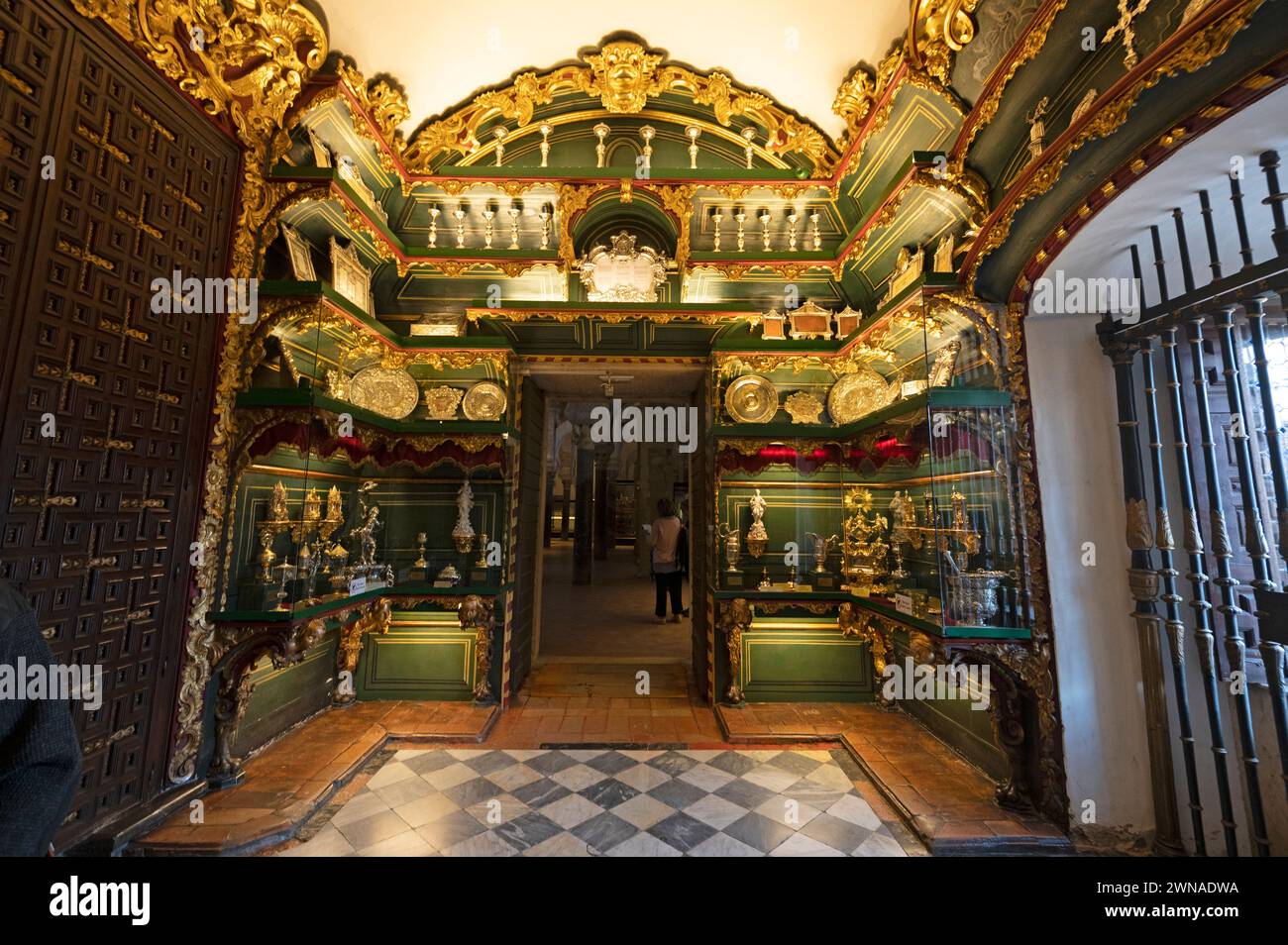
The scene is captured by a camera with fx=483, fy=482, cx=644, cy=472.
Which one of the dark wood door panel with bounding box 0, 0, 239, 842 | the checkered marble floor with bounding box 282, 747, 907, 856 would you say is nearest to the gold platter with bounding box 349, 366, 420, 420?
the dark wood door panel with bounding box 0, 0, 239, 842

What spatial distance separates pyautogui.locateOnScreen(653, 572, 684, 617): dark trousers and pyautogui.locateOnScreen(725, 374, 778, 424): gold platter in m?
4.09

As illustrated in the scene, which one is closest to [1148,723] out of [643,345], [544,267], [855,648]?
[855,648]

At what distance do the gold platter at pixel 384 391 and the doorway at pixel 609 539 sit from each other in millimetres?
1299

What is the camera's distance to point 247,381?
342cm

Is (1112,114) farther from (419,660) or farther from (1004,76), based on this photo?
(419,660)

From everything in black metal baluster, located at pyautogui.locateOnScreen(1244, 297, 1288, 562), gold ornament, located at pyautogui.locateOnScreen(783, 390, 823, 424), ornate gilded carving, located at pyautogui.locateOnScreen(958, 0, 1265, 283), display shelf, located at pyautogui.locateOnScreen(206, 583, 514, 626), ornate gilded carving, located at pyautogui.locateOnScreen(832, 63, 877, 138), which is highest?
ornate gilded carving, located at pyautogui.locateOnScreen(832, 63, 877, 138)

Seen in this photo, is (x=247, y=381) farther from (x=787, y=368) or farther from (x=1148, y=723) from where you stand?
(x=1148, y=723)

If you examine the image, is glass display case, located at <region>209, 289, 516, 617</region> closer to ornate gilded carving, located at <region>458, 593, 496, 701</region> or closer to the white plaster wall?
ornate gilded carving, located at <region>458, 593, 496, 701</region>

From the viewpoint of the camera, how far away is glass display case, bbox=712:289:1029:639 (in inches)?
129

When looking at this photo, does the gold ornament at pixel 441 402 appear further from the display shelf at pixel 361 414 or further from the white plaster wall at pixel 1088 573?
the white plaster wall at pixel 1088 573

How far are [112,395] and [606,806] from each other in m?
3.83

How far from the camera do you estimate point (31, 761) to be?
121cm

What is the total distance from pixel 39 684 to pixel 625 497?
18.0 m

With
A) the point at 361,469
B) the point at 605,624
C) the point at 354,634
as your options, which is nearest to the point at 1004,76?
the point at 361,469
